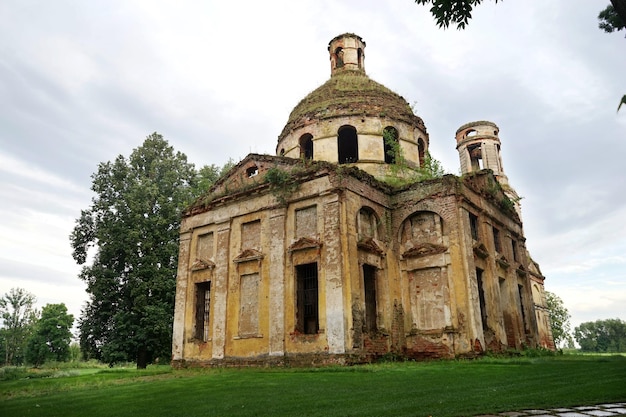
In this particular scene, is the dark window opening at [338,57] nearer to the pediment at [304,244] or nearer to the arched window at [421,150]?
the arched window at [421,150]

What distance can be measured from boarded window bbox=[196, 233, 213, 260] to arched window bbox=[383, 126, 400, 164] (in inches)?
343

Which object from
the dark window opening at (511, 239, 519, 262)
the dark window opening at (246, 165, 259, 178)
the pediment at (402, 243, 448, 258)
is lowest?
the pediment at (402, 243, 448, 258)

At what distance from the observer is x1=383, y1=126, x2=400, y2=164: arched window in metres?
21.6

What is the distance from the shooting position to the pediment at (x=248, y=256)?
1838cm

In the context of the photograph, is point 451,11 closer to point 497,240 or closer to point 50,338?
point 497,240

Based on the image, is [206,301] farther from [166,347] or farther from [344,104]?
[344,104]

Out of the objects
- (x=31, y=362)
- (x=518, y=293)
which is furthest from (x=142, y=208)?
(x=31, y=362)

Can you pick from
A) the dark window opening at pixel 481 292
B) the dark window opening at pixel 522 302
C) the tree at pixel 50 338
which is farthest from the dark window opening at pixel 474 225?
the tree at pixel 50 338

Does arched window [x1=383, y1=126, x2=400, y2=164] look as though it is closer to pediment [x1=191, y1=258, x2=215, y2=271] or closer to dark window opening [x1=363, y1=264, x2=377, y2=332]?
dark window opening [x1=363, y1=264, x2=377, y2=332]

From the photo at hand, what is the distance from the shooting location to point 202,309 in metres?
20.6

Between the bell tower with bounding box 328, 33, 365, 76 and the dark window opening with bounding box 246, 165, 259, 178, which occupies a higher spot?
the bell tower with bounding box 328, 33, 365, 76

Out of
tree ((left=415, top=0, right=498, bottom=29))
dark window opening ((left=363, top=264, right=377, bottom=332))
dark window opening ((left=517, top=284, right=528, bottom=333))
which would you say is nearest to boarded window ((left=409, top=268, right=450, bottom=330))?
dark window opening ((left=363, top=264, right=377, bottom=332))

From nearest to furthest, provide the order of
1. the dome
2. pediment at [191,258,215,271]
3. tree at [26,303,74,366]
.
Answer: pediment at [191,258,215,271], the dome, tree at [26,303,74,366]

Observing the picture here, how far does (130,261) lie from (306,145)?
1191 cm
